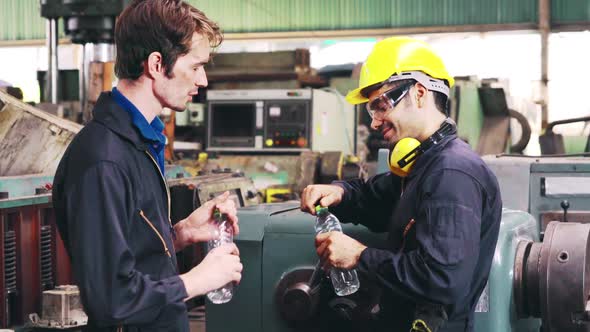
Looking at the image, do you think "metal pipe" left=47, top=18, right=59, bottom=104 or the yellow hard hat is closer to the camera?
the yellow hard hat

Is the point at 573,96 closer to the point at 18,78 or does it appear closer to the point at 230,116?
the point at 230,116

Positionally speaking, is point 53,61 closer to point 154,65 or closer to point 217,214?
point 217,214

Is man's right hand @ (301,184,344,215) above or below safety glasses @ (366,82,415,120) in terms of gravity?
below

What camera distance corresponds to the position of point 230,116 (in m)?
5.96

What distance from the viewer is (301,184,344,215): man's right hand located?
6.87ft

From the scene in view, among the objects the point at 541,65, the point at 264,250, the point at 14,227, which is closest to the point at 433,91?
the point at 264,250

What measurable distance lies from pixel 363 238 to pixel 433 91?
1.50 feet

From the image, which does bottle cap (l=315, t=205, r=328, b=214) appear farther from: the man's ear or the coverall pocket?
the man's ear

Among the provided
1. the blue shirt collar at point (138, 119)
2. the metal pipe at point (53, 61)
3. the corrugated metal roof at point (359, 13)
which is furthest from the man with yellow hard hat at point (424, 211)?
the corrugated metal roof at point (359, 13)

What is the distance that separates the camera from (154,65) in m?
1.50

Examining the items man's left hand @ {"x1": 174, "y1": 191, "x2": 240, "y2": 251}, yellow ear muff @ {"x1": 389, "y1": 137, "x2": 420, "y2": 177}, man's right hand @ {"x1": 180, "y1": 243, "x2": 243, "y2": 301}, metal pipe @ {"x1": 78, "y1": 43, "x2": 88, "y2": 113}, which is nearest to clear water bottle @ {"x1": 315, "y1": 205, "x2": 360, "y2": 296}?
yellow ear muff @ {"x1": 389, "y1": 137, "x2": 420, "y2": 177}

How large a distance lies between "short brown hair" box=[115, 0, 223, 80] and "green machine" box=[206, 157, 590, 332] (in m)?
0.80

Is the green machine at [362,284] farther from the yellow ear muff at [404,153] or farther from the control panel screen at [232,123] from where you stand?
the control panel screen at [232,123]

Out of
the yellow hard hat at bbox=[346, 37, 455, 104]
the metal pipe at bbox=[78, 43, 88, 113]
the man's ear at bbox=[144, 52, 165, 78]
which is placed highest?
the metal pipe at bbox=[78, 43, 88, 113]
